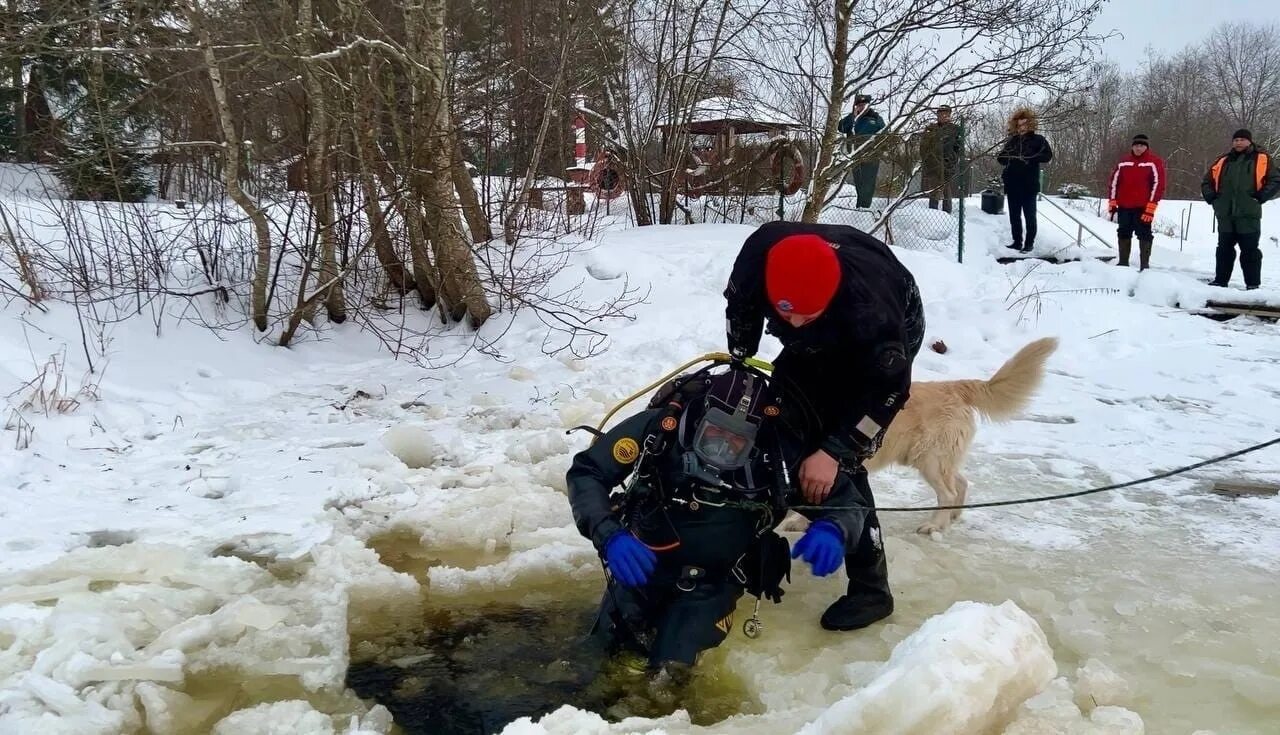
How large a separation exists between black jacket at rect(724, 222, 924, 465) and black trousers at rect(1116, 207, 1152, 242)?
33.4 feet

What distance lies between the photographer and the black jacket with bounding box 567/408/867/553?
2.94 meters

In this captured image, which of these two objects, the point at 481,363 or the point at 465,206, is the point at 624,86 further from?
the point at 481,363

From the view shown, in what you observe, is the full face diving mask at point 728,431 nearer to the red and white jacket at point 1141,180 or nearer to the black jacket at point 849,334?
the black jacket at point 849,334

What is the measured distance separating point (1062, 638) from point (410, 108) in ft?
19.9

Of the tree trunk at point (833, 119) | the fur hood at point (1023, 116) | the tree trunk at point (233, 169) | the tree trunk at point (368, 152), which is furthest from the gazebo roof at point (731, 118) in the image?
the tree trunk at point (233, 169)

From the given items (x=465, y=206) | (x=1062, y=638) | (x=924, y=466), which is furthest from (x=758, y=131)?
(x=1062, y=638)

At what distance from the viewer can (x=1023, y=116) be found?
36.0ft

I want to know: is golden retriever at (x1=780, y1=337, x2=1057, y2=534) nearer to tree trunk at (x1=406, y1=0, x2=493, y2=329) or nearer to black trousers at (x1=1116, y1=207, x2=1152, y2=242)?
tree trunk at (x1=406, y1=0, x2=493, y2=329)

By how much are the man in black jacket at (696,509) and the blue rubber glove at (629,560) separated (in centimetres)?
11

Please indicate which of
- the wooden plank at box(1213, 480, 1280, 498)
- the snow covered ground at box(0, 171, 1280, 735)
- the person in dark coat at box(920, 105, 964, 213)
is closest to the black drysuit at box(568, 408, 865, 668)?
the snow covered ground at box(0, 171, 1280, 735)

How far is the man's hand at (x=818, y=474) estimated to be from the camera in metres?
2.93

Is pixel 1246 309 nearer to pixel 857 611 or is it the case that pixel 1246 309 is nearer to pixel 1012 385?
pixel 1012 385

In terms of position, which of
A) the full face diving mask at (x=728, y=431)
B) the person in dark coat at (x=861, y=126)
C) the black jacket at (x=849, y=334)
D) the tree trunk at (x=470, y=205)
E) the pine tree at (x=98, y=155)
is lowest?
the full face diving mask at (x=728, y=431)

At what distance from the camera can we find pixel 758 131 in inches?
477
